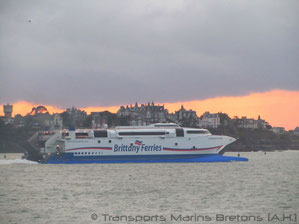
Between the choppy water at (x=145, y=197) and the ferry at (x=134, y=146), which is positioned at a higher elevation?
the ferry at (x=134, y=146)

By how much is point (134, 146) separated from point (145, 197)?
144 ft

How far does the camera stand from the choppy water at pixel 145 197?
35.6 meters

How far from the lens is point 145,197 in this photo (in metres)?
43.4

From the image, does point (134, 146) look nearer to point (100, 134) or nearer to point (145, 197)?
point (100, 134)

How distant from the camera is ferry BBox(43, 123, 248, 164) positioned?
281 ft

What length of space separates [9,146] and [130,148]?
368ft

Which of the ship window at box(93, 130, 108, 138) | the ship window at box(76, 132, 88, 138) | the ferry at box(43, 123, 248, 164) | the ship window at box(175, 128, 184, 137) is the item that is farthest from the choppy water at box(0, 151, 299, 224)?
the ship window at box(175, 128, 184, 137)

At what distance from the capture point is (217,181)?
5594cm

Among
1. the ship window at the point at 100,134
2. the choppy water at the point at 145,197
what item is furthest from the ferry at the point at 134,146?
the choppy water at the point at 145,197

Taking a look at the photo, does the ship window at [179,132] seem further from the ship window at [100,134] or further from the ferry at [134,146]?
the ship window at [100,134]

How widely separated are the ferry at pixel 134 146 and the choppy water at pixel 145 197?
69.9 ft

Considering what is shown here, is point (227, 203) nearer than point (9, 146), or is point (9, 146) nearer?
point (227, 203)

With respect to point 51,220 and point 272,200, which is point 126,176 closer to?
point 272,200

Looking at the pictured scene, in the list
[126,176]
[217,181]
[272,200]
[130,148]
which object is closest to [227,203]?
[272,200]
